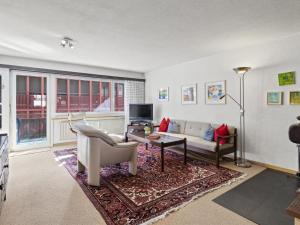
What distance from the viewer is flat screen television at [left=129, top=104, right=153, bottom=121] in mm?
5734

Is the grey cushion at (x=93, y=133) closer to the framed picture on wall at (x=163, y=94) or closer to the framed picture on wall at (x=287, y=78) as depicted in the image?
the framed picture on wall at (x=287, y=78)

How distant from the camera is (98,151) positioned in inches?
101

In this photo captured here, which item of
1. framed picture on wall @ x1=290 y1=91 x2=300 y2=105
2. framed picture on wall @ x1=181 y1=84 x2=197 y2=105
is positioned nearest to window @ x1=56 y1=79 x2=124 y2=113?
framed picture on wall @ x1=181 y1=84 x2=197 y2=105

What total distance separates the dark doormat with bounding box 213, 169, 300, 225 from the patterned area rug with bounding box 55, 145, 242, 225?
27 cm

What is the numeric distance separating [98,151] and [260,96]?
3.19m

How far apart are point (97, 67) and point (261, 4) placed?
15.1 ft

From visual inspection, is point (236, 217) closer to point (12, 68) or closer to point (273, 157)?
point (273, 157)

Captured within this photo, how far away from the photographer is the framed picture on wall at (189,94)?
15.5ft

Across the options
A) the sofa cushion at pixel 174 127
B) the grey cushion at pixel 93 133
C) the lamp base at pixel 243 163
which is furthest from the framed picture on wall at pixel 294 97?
Result: the grey cushion at pixel 93 133

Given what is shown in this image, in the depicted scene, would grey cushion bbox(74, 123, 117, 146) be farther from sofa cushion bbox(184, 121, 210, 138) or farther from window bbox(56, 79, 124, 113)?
window bbox(56, 79, 124, 113)

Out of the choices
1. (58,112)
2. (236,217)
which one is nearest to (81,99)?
(58,112)

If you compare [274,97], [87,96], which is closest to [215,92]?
[274,97]

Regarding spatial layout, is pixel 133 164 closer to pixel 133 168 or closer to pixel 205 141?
pixel 133 168

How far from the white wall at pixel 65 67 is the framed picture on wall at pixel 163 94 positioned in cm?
116
